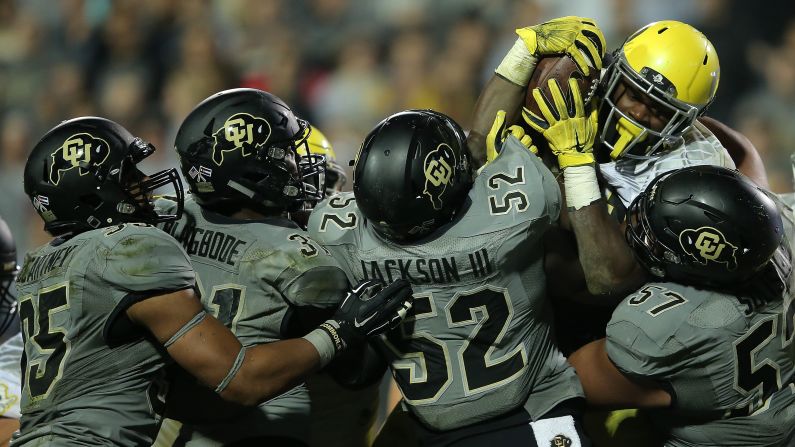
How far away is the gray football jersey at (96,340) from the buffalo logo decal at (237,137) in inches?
16.9

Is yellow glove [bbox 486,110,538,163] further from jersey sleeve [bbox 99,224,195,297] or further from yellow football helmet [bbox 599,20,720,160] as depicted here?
jersey sleeve [bbox 99,224,195,297]

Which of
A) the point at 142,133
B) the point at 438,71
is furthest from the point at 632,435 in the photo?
the point at 142,133

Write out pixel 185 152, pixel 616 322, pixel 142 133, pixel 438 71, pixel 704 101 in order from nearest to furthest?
pixel 616 322, pixel 185 152, pixel 704 101, pixel 438 71, pixel 142 133

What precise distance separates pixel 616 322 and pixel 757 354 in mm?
448

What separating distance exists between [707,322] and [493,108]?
1056 mm

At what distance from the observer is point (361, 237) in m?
2.96

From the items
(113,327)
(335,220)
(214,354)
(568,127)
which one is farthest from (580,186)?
(113,327)

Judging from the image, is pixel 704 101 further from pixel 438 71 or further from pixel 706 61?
pixel 438 71

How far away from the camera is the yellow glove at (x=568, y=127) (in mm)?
3061

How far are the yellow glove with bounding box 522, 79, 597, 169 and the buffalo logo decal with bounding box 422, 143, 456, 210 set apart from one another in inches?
18.5

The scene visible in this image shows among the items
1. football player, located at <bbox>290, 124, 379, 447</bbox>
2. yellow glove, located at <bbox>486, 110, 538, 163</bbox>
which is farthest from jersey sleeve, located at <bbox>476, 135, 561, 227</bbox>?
football player, located at <bbox>290, 124, 379, 447</bbox>

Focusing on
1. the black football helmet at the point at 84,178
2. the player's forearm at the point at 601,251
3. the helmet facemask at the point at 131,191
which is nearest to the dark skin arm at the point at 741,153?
the player's forearm at the point at 601,251

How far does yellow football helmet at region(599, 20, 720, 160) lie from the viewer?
3326 millimetres

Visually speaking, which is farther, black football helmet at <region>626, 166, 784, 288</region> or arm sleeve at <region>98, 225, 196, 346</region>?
black football helmet at <region>626, 166, 784, 288</region>
